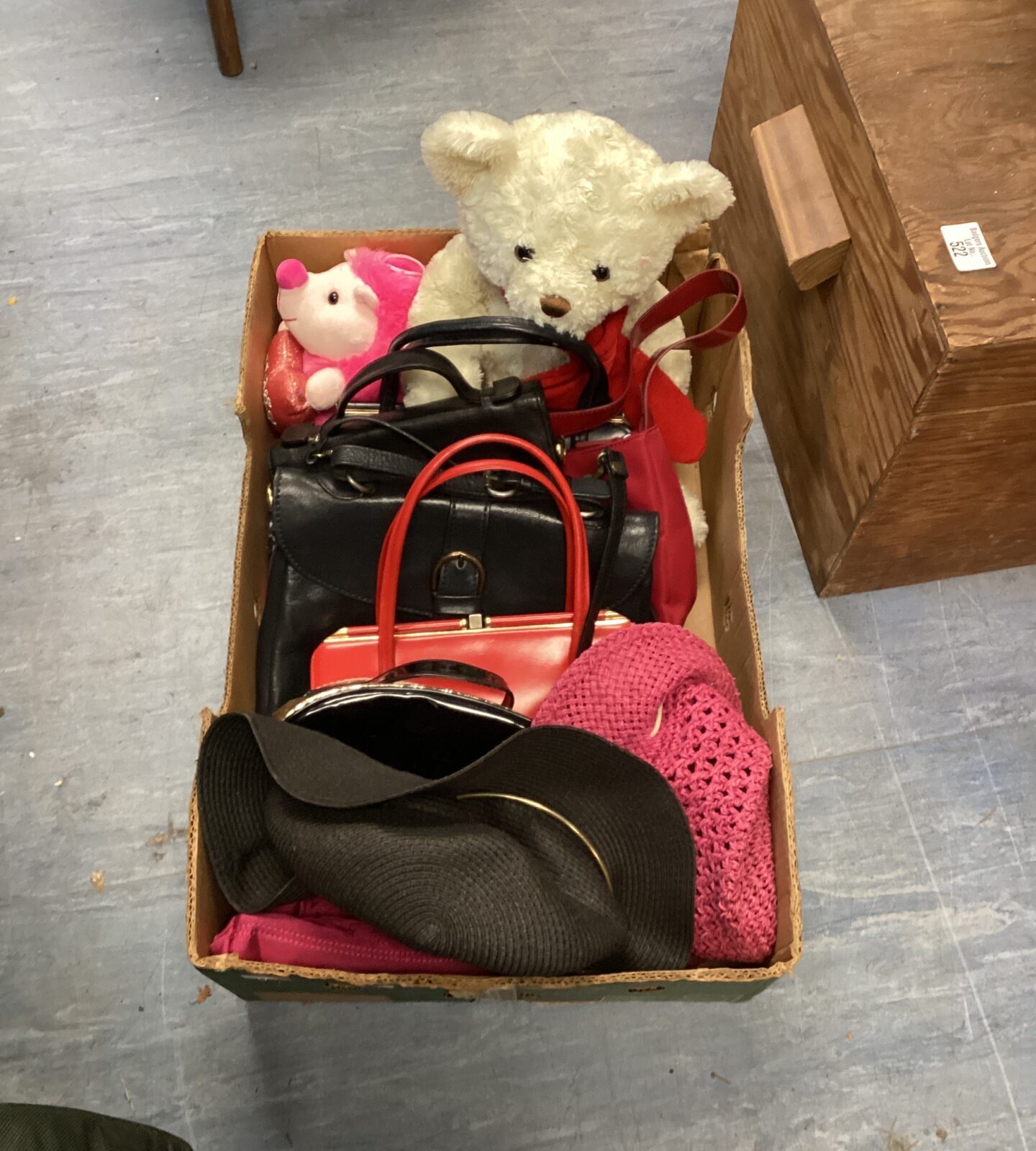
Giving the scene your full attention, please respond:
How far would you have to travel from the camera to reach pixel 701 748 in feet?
2.24

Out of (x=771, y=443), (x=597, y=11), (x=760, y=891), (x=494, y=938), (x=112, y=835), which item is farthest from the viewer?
(x=597, y=11)

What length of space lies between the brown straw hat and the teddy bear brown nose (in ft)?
1.28

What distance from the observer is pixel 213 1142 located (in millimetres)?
804

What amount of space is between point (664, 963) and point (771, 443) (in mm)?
652

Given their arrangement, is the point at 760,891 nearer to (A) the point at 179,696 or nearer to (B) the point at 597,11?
(A) the point at 179,696

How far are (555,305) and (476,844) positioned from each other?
0.45 metres

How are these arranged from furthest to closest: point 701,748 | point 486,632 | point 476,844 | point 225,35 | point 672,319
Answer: point 225,35 < point 672,319 < point 486,632 < point 701,748 < point 476,844

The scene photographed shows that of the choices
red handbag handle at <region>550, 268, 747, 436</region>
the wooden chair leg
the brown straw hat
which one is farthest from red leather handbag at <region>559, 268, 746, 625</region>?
the wooden chair leg

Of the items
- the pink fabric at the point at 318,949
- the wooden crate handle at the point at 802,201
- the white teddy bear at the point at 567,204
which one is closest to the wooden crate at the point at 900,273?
the wooden crate handle at the point at 802,201

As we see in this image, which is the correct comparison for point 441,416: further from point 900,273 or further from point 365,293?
point 900,273

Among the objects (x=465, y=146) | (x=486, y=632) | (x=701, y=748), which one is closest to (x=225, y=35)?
(x=465, y=146)

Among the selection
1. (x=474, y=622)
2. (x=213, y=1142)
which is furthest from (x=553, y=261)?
(x=213, y=1142)

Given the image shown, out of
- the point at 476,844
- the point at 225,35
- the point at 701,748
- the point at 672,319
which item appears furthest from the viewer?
the point at 225,35

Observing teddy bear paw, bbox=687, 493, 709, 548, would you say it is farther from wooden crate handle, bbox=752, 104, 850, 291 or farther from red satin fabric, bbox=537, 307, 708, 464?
wooden crate handle, bbox=752, 104, 850, 291
